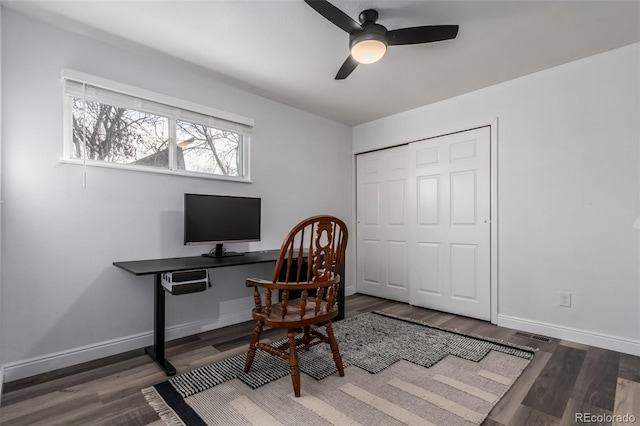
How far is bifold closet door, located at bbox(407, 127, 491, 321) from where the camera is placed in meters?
3.35

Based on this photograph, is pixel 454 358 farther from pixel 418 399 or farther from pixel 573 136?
pixel 573 136

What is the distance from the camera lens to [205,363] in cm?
231

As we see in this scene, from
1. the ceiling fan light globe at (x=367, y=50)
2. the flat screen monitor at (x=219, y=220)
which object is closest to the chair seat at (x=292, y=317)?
the flat screen monitor at (x=219, y=220)

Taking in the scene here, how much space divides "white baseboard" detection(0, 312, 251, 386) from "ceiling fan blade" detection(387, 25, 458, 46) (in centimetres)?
280

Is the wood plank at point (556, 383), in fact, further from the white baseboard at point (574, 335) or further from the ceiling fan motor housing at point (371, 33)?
the ceiling fan motor housing at point (371, 33)

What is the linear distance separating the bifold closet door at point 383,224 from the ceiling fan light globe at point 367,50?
6.66 ft

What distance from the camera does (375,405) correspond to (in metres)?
1.79

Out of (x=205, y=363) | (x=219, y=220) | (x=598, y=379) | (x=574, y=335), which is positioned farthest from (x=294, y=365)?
(x=574, y=335)

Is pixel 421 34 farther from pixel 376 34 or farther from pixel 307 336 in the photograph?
pixel 307 336

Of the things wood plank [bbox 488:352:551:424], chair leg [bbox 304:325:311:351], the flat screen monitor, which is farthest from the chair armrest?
wood plank [bbox 488:352:551:424]

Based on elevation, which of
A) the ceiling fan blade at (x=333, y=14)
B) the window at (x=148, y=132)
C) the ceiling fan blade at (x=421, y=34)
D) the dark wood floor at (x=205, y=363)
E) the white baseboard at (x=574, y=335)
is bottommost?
the dark wood floor at (x=205, y=363)

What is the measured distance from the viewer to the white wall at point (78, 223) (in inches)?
83.5

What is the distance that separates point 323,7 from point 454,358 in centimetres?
252

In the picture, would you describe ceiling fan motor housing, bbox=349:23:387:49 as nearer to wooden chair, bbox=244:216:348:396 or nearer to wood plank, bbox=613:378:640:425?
wooden chair, bbox=244:216:348:396
